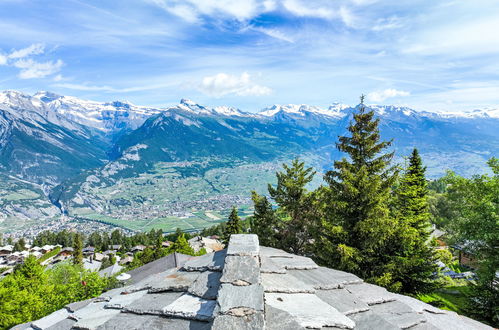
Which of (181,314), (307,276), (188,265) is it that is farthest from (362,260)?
(181,314)

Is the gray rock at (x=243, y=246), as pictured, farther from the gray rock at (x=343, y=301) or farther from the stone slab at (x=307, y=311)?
the gray rock at (x=343, y=301)

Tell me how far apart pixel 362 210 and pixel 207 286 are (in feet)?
48.6

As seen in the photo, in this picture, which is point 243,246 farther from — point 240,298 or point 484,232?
point 484,232

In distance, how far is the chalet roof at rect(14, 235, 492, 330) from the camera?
3.53 metres

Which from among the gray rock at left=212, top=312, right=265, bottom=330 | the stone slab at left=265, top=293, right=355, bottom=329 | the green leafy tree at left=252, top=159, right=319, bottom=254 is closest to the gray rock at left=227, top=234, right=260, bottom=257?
the stone slab at left=265, top=293, right=355, bottom=329

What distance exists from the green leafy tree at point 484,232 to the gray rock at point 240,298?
54.7ft

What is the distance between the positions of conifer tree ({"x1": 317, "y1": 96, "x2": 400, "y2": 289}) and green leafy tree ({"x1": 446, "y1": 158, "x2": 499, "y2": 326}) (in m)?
4.22

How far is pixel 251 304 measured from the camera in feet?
11.1

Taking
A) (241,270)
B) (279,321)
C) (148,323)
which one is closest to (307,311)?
(279,321)

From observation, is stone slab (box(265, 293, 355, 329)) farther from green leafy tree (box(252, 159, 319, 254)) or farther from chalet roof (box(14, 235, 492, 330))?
green leafy tree (box(252, 159, 319, 254))

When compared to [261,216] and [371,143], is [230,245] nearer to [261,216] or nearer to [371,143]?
[371,143]

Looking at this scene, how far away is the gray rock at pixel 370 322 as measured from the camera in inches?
165

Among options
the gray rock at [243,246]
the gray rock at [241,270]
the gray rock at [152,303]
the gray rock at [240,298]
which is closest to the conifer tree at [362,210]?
the gray rock at [243,246]

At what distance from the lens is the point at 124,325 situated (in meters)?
4.08
